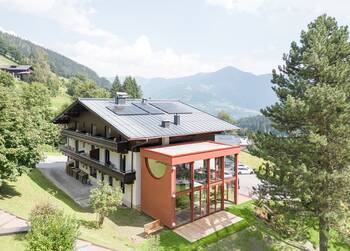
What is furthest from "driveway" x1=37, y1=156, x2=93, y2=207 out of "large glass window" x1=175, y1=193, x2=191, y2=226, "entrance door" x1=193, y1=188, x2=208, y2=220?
"entrance door" x1=193, y1=188, x2=208, y2=220

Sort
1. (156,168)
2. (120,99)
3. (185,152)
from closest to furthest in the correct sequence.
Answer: (185,152) → (156,168) → (120,99)

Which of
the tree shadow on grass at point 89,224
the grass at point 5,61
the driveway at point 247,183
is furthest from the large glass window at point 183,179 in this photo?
the grass at point 5,61

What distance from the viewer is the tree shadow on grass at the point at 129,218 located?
25.4 metres

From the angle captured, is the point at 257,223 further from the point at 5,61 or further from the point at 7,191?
the point at 5,61

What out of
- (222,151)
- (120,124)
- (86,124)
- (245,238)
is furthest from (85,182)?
(245,238)

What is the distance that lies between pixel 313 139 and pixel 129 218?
53.6 ft

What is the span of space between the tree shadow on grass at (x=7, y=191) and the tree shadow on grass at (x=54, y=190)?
364 cm

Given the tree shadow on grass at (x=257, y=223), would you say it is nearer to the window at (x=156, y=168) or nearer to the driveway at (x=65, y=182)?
the window at (x=156, y=168)

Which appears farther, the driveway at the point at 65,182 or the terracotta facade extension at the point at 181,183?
the driveway at the point at 65,182

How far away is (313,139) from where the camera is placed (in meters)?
19.3

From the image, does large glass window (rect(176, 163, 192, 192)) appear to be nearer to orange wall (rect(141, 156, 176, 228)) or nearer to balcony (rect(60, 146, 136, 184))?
orange wall (rect(141, 156, 176, 228))

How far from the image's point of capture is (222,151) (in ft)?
91.1

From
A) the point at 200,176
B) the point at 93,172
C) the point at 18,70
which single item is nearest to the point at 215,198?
the point at 200,176

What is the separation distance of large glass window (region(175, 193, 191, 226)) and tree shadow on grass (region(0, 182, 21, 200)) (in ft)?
45.2
